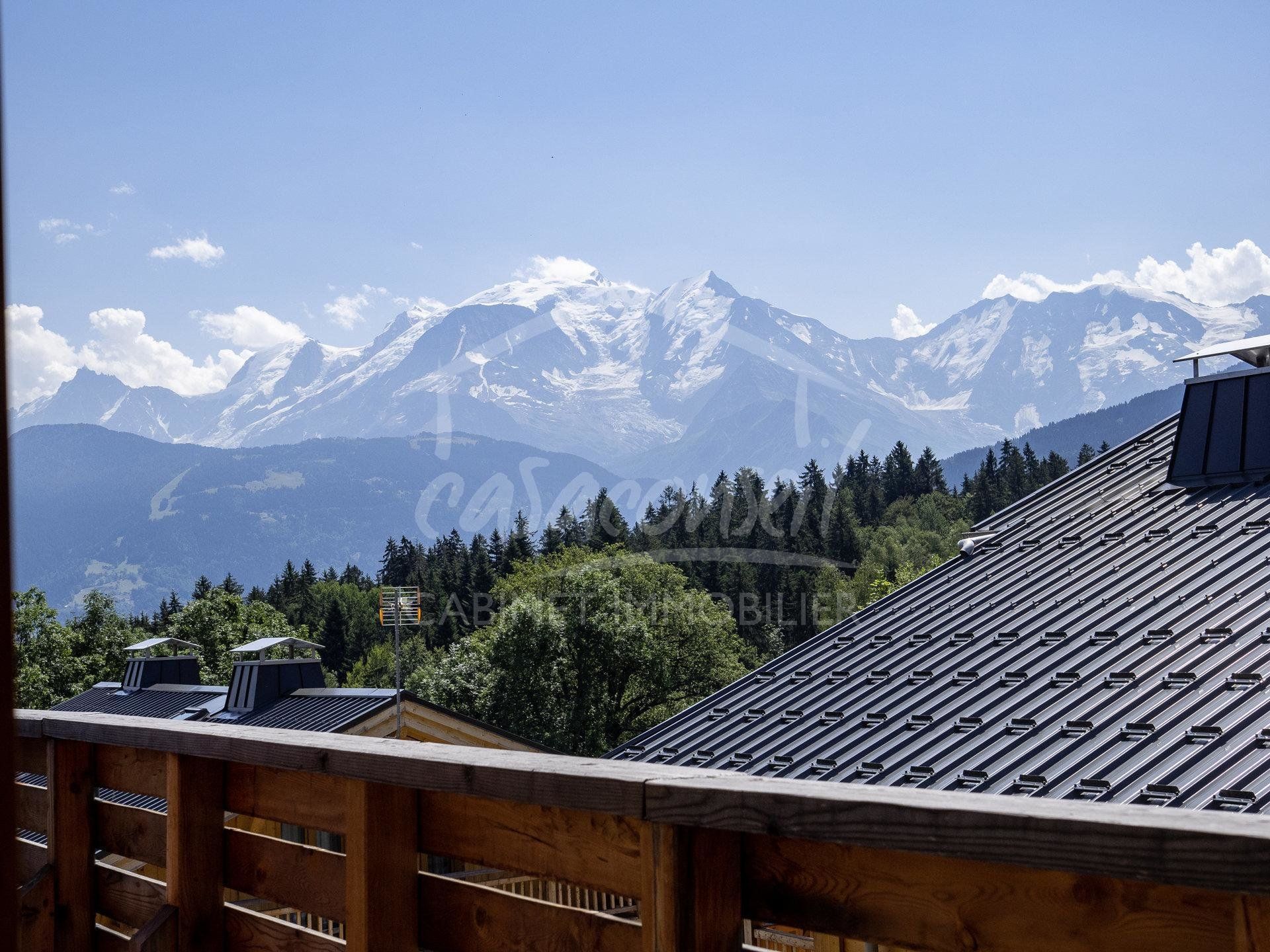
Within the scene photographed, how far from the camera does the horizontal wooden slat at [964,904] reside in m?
1.38

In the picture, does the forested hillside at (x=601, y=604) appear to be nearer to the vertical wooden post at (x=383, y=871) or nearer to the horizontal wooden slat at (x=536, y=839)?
the vertical wooden post at (x=383, y=871)

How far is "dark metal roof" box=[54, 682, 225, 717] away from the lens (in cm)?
3188

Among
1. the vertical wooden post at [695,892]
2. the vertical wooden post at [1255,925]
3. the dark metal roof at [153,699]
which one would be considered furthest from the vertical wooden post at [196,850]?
the dark metal roof at [153,699]

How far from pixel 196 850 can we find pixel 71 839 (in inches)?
22.7

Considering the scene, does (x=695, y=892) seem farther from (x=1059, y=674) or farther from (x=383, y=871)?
(x=1059, y=674)

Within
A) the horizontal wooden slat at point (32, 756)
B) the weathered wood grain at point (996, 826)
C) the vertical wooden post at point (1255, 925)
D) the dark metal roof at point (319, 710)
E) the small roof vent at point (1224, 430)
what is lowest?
the dark metal roof at point (319, 710)

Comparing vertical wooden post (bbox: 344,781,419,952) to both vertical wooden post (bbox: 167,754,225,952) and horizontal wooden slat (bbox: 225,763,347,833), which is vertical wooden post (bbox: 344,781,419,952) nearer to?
horizontal wooden slat (bbox: 225,763,347,833)

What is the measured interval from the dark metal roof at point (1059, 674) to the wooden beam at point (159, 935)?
5734mm

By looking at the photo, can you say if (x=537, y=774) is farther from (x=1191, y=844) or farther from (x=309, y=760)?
(x=1191, y=844)

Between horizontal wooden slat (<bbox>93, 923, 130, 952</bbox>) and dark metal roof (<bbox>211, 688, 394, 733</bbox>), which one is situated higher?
horizontal wooden slat (<bbox>93, 923, 130, 952</bbox>)

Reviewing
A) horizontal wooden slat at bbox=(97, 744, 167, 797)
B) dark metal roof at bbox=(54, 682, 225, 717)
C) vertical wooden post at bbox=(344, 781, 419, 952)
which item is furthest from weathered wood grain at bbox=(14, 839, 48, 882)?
dark metal roof at bbox=(54, 682, 225, 717)

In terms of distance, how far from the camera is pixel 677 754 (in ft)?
38.6

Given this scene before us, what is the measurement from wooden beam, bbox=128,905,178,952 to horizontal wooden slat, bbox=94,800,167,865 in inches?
5.3

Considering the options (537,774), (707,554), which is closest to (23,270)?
(537,774)
